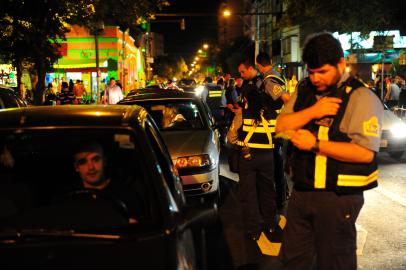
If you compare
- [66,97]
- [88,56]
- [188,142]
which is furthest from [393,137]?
[88,56]

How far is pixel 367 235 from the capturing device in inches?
255

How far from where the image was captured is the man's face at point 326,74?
3.38 m

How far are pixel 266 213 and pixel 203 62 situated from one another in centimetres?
11607

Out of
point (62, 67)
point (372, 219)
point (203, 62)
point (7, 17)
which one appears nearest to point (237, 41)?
point (203, 62)

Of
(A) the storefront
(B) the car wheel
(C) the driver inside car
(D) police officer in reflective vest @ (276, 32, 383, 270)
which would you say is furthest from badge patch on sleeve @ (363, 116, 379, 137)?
(A) the storefront

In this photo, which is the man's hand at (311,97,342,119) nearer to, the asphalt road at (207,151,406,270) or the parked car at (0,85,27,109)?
the asphalt road at (207,151,406,270)

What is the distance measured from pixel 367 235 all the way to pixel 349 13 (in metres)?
14.6

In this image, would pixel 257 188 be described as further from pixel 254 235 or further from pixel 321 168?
pixel 321 168

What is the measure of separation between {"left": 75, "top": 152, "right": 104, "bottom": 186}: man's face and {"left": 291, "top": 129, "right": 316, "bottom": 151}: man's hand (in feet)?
4.05

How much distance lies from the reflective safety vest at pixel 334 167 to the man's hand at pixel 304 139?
0.34ft

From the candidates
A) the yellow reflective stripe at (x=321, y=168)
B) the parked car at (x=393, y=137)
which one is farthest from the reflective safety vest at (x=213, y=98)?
the yellow reflective stripe at (x=321, y=168)

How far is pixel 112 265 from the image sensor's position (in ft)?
8.88

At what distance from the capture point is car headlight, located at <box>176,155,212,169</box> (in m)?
7.07

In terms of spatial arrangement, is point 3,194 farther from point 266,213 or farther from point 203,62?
point 203,62
